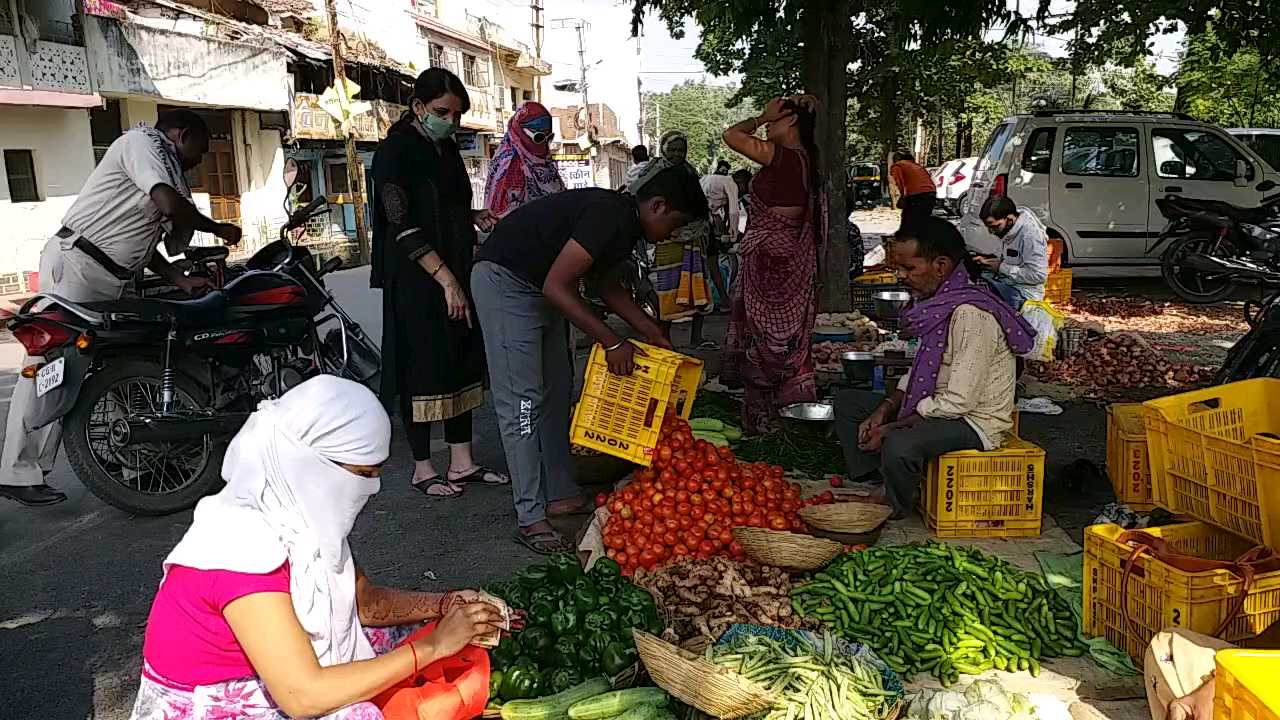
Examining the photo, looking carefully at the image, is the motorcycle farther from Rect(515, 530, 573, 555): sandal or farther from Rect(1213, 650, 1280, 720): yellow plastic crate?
Rect(1213, 650, 1280, 720): yellow plastic crate

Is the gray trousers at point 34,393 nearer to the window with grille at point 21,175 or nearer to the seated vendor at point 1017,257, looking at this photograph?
the seated vendor at point 1017,257

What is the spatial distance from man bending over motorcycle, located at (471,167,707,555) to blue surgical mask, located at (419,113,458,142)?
2.78 ft

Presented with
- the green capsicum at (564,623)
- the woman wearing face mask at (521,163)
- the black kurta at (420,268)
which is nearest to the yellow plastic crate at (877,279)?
the woman wearing face mask at (521,163)

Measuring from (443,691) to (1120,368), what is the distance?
6659 mm

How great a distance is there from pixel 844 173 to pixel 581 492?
550 cm

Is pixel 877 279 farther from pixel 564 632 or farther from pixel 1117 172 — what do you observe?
pixel 564 632

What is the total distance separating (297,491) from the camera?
210cm

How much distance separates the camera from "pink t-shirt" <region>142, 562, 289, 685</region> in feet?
6.59

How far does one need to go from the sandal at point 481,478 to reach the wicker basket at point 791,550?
5.88ft

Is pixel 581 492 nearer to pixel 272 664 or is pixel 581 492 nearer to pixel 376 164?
pixel 376 164

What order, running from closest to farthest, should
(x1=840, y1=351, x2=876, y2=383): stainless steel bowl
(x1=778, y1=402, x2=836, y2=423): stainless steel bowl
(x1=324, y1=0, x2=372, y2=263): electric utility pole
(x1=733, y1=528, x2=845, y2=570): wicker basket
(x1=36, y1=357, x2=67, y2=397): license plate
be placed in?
(x1=733, y1=528, x2=845, y2=570): wicker basket → (x1=36, y1=357, x2=67, y2=397): license plate → (x1=778, y1=402, x2=836, y2=423): stainless steel bowl → (x1=840, y1=351, x2=876, y2=383): stainless steel bowl → (x1=324, y1=0, x2=372, y2=263): electric utility pole

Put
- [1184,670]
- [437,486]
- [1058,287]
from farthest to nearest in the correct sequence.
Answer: [1058,287] → [437,486] → [1184,670]

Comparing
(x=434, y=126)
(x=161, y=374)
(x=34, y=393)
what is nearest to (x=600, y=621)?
(x=434, y=126)

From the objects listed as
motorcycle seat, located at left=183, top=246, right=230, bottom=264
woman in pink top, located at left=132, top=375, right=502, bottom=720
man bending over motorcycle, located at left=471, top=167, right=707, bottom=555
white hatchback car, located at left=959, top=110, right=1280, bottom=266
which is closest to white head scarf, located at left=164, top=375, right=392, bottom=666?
woman in pink top, located at left=132, top=375, right=502, bottom=720
